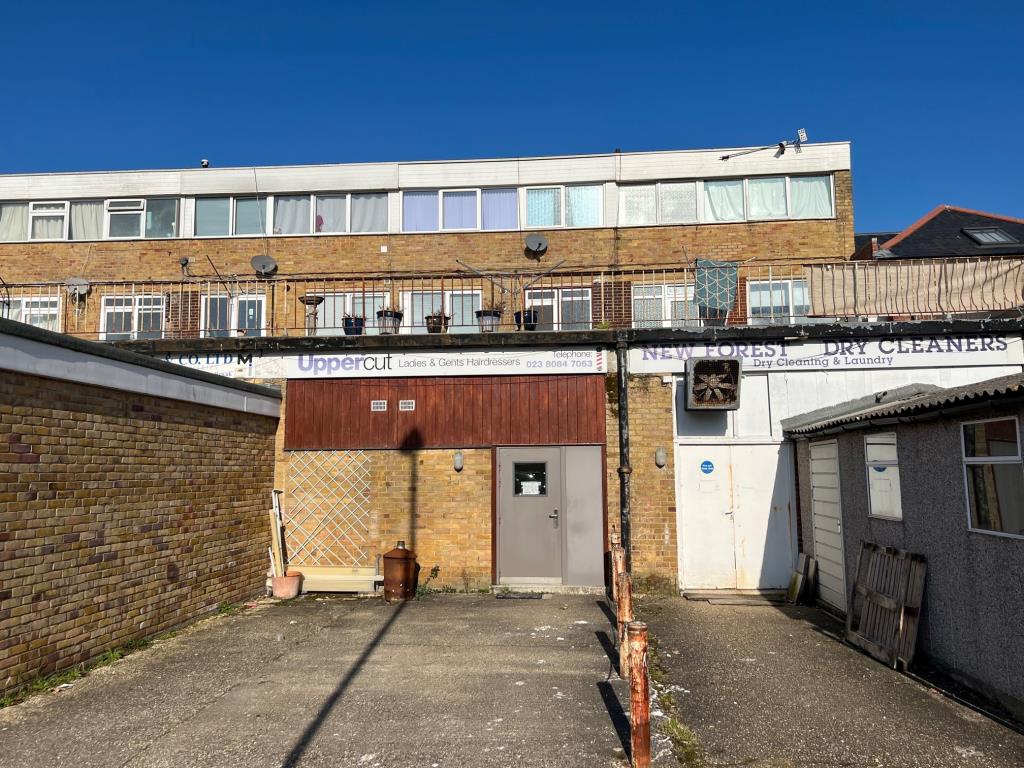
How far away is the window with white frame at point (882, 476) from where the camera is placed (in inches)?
291

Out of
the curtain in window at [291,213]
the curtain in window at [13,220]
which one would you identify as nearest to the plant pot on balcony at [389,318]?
the curtain in window at [291,213]

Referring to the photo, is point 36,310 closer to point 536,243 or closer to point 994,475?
point 536,243

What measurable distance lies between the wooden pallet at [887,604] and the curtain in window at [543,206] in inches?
436

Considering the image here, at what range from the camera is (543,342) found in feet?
36.5

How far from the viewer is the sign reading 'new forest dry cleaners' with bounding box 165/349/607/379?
11172 millimetres

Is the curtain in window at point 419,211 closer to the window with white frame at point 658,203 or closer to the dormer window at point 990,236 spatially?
the window with white frame at point 658,203

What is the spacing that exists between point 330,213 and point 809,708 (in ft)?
49.7

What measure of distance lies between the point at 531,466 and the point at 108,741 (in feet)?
22.4

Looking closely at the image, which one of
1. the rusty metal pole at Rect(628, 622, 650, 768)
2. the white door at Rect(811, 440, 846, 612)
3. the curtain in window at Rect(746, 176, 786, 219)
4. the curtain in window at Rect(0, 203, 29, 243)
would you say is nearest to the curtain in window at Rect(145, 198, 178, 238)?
the curtain in window at Rect(0, 203, 29, 243)

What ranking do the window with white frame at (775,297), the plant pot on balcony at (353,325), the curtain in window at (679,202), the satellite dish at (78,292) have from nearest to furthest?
the plant pot on balcony at (353,325)
the window with white frame at (775,297)
the satellite dish at (78,292)
the curtain in window at (679,202)

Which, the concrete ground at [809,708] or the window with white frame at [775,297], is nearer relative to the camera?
the concrete ground at [809,708]

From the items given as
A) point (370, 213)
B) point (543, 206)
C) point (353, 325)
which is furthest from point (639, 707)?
point (370, 213)

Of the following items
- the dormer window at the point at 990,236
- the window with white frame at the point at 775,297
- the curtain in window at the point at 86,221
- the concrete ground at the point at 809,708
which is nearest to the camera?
the concrete ground at the point at 809,708

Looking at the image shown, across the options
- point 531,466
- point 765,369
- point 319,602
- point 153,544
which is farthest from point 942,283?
point 153,544
